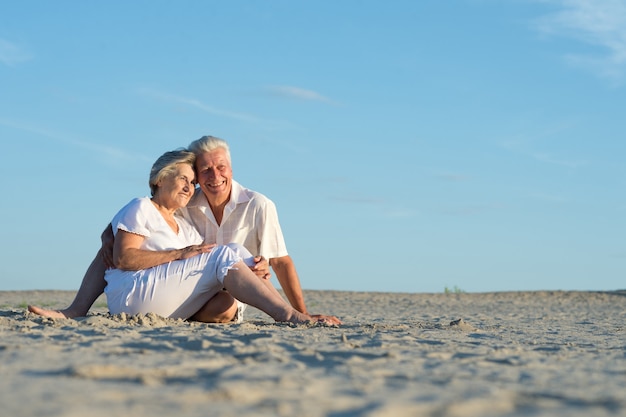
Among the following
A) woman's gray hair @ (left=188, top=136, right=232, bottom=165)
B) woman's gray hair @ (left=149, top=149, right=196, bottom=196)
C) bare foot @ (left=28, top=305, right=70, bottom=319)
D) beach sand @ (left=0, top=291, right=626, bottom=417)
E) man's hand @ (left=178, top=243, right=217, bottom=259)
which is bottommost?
beach sand @ (left=0, top=291, right=626, bottom=417)

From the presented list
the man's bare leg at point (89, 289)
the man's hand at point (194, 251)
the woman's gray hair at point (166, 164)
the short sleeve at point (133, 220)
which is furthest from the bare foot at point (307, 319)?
the man's bare leg at point (89, 289)

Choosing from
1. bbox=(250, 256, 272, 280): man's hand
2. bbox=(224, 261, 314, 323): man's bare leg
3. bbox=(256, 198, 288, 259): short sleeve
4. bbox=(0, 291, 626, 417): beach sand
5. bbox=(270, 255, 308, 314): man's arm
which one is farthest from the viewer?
bbox=(270, 255, 308, 314): man's arm

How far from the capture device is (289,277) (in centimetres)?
705

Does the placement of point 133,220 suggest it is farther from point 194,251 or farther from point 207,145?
A: point 207,145

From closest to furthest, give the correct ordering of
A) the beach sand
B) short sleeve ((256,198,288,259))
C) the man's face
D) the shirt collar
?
the beach sand < the man's face < the shirt collar < short sleeve ((256,198,288,259))

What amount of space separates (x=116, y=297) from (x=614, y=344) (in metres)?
3.76

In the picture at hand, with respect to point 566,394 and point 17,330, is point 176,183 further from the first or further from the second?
point 566,394

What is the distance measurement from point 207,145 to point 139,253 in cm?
119

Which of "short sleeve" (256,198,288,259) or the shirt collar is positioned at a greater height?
the shirt collar

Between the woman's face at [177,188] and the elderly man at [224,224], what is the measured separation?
29 cm

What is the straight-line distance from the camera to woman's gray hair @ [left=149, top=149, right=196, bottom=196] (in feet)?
20.3

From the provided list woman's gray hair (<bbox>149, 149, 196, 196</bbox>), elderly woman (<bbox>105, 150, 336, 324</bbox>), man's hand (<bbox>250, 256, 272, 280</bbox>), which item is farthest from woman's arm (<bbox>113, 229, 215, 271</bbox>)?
woman's gray hair (<bbox>149, 149, 196, 196</bbox>)

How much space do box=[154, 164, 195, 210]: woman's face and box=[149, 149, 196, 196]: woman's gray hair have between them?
32 millimetres

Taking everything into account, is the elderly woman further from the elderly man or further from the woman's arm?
the elderly man
